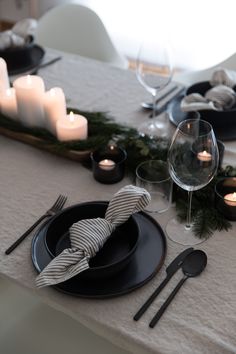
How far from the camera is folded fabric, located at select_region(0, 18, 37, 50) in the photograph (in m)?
1.58

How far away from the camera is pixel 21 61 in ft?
5.23

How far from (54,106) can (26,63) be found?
0.50 m

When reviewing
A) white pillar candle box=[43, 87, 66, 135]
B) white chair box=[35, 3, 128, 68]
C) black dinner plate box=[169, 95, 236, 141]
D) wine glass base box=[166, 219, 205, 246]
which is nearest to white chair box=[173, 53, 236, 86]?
white chair box=[35, 3, 128, 68]

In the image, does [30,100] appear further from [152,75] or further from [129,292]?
[129,292]

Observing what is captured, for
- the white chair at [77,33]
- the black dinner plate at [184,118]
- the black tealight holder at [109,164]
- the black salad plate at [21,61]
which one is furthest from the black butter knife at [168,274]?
the white chair at [77,33]

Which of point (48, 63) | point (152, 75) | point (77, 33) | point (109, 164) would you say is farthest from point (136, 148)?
point (77, 33)

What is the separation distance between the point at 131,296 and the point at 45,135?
0.55 meters

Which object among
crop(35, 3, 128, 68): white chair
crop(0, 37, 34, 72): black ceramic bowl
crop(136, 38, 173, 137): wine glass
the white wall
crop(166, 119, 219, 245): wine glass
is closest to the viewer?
crop(166, 119, 219, 245): wine glass

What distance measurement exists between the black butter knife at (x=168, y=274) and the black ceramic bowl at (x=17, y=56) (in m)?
0.98

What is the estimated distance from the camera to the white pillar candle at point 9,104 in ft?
4.10

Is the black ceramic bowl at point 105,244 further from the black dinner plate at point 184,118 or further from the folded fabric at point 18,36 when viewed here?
the folded fabric at point 18,36

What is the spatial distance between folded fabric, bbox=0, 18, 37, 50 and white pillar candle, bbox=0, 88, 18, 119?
377mm

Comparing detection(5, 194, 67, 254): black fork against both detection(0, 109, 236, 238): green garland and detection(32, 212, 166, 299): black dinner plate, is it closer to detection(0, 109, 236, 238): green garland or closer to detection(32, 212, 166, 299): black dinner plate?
detection(32, 212, 166, 299): black dinner plate

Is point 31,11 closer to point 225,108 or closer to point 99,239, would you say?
point 225,108
